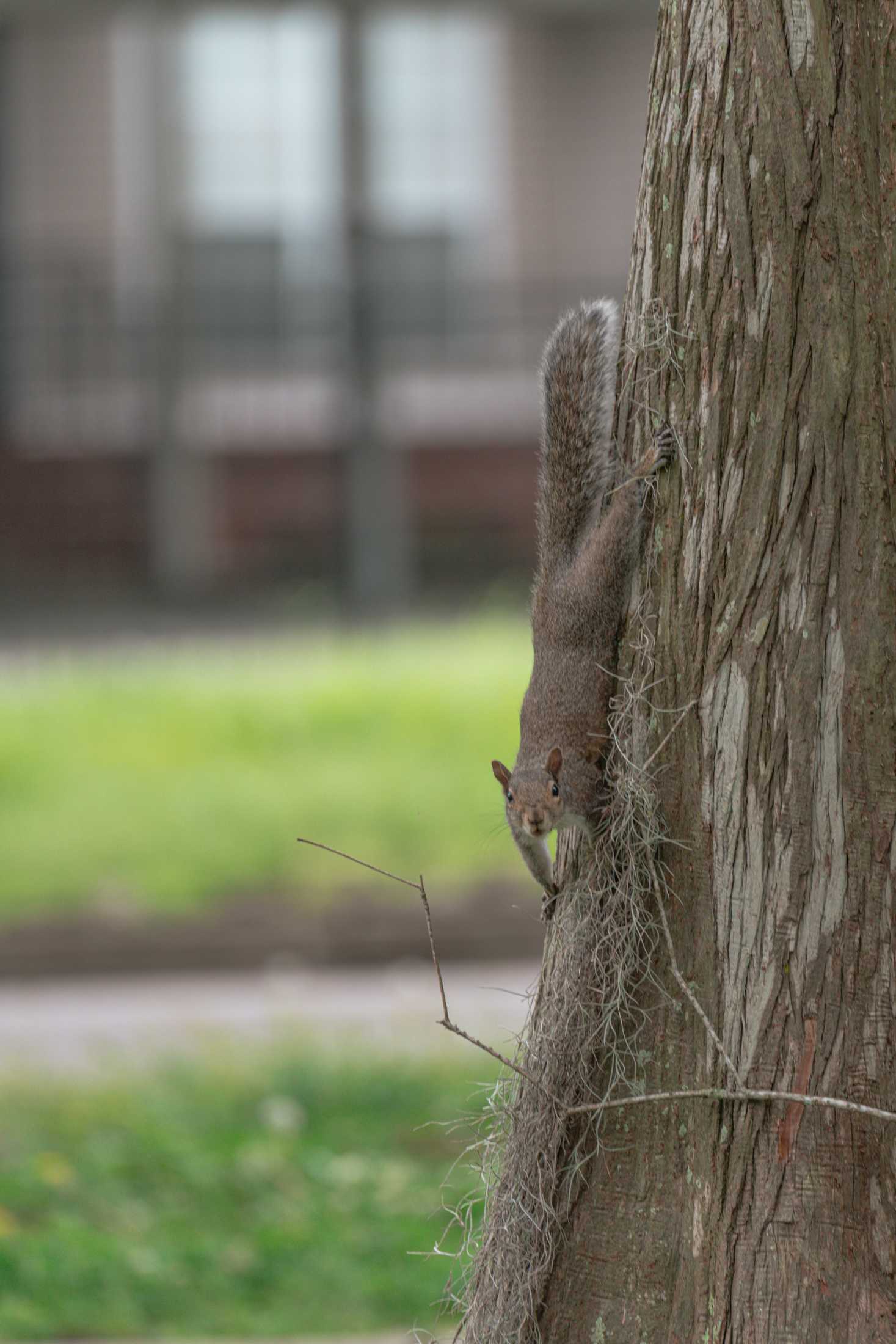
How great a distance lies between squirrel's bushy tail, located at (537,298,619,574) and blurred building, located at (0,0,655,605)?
7.89 m

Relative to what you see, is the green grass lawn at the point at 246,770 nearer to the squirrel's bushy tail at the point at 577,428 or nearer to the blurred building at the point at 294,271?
the blurred building at the point at 294,271

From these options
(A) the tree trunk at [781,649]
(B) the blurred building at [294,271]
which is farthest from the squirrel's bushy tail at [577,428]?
(B) the blurred building at [294,271]

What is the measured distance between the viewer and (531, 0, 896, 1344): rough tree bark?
1941 mm

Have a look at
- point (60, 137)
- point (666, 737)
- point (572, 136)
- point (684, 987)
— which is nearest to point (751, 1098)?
point (684, 987)

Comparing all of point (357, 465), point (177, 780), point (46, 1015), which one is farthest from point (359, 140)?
point (46, 1015)

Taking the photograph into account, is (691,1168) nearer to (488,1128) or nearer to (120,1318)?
(488,1128)

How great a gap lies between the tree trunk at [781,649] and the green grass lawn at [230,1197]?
42.7 inches

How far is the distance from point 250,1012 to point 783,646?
Answer: 12.6ft

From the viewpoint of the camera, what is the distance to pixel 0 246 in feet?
39.4

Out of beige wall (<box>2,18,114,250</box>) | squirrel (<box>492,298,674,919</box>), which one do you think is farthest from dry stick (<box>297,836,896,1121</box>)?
beige wall (<box>2,18,114,250</box>)

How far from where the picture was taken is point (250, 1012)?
5500 mm

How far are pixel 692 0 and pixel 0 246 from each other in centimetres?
1080

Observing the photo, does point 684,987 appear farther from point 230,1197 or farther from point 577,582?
point 230,1197

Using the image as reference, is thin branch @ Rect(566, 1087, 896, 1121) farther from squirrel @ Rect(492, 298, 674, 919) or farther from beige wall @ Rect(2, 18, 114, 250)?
beige wall @ Rect(2, 18, 114, 250)
